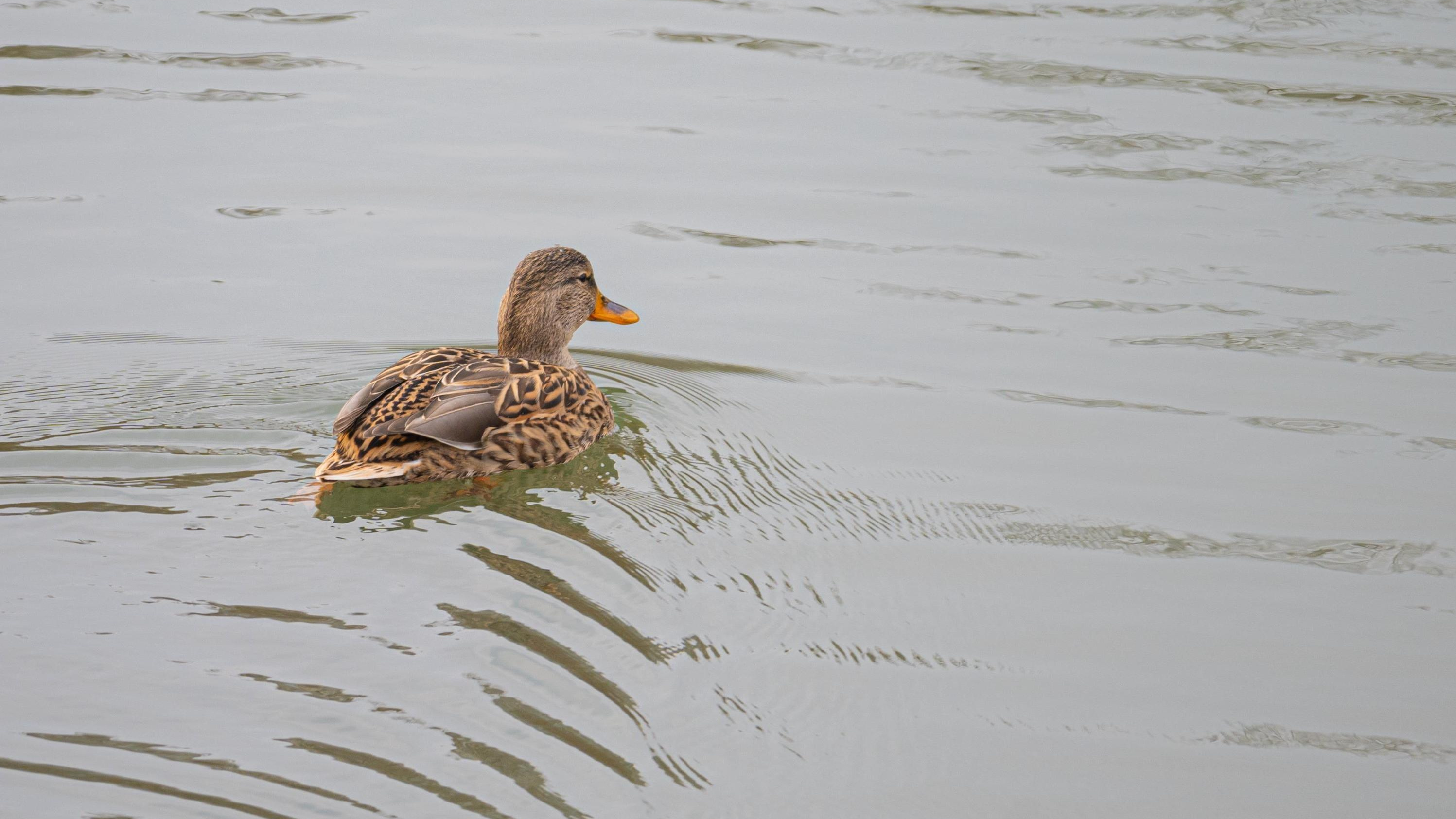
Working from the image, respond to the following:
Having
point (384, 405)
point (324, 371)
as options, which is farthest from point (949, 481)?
point (324, 371)

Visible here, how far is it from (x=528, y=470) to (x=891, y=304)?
2540mm

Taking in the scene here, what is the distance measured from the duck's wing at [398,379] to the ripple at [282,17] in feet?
19.7

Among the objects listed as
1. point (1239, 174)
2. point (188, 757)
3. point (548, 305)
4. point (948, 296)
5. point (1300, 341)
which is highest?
point (1239, 174)

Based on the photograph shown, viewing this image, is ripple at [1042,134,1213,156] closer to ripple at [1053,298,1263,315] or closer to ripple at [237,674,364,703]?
ripple at [1053,298,1263,315]

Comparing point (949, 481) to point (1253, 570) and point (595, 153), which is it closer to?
point (1253, 570)

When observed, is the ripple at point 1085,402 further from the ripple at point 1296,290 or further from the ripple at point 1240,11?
the ripple at point 1240,11

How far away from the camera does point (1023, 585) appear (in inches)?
226

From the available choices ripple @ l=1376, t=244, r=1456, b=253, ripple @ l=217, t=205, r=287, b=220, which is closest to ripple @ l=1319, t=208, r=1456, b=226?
ripple @ l=1376, t=244, r=1456, b=253

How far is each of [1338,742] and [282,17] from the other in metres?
9.75

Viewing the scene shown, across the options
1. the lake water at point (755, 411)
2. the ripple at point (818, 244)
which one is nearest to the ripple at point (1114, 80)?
the lake water at point (755, 411)

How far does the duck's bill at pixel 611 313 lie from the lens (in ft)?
25.3

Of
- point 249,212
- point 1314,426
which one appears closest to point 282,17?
point 249,212

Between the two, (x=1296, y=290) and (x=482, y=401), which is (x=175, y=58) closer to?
(x=482, y=401)

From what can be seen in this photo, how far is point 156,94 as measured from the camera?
A: 10.5m
